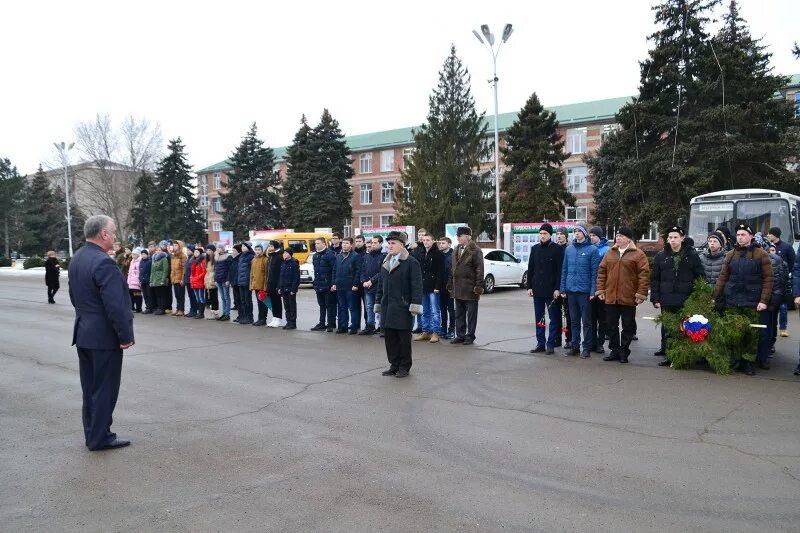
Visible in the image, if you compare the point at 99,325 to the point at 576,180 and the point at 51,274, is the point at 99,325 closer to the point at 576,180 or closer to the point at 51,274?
the point at 51,274

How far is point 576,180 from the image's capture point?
54.8 m

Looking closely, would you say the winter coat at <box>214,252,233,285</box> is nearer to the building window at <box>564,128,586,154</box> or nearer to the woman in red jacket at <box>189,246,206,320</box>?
the woman in red jacket at <box>189,246,206,320</box>

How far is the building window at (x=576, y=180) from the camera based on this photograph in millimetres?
54344

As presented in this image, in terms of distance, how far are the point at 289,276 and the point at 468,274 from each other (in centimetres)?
444

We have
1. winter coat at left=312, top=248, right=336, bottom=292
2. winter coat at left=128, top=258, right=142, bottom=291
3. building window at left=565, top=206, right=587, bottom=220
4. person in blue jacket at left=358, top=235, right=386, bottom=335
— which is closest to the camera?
person in blue jacket at left=358, top=235, right=386, bottom=335

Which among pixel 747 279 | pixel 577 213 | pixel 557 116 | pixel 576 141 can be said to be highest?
pixel 557 116

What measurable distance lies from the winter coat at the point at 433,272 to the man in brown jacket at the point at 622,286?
128 inches

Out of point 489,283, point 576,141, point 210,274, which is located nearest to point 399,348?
point 210,274

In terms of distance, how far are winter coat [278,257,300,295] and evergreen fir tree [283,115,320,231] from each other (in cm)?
4136

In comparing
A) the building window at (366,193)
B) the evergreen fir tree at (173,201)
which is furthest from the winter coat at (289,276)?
the building window at (366,193)

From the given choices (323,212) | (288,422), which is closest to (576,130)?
(323,212)

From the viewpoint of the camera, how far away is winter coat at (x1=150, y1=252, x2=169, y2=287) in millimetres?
16531

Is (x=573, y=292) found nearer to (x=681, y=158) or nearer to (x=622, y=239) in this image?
(x=622, y=239)

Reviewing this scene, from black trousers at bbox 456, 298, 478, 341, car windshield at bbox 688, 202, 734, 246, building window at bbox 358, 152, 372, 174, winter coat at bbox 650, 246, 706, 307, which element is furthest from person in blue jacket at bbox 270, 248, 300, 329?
building window at bbox 358, 152, 372, 174
